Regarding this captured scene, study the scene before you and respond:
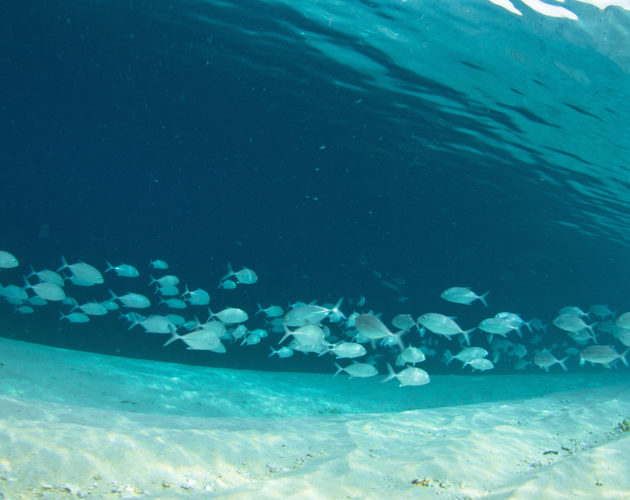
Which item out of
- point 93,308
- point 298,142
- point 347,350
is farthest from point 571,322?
point 298,142

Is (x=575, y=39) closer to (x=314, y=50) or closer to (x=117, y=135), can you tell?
(x=314, y=50)

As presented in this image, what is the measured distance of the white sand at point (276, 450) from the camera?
151 inches

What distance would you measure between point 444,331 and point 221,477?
6.13 metres

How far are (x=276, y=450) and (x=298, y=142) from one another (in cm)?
1816

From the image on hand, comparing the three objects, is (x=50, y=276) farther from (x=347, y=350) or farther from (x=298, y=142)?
(x=298, y=142)

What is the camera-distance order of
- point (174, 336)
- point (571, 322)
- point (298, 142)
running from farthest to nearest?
point (298, 142) → point (571, 322) → point (174, 336)

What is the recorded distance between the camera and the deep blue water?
11586 mm

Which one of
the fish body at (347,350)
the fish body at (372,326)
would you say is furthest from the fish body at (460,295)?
the fish body at (372,326)

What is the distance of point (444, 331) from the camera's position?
8977 mm

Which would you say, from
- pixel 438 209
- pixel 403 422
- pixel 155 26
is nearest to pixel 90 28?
pixel 155 26

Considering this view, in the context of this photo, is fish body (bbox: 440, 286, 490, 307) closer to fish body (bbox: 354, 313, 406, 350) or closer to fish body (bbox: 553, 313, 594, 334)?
fish body (bbox: 354, 313, 406, 350)

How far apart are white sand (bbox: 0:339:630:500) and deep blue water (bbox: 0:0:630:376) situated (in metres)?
9.22

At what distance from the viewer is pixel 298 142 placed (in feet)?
70.3

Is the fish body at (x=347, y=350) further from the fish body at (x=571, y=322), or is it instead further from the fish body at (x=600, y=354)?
the fish body at (x=571, y=322)
